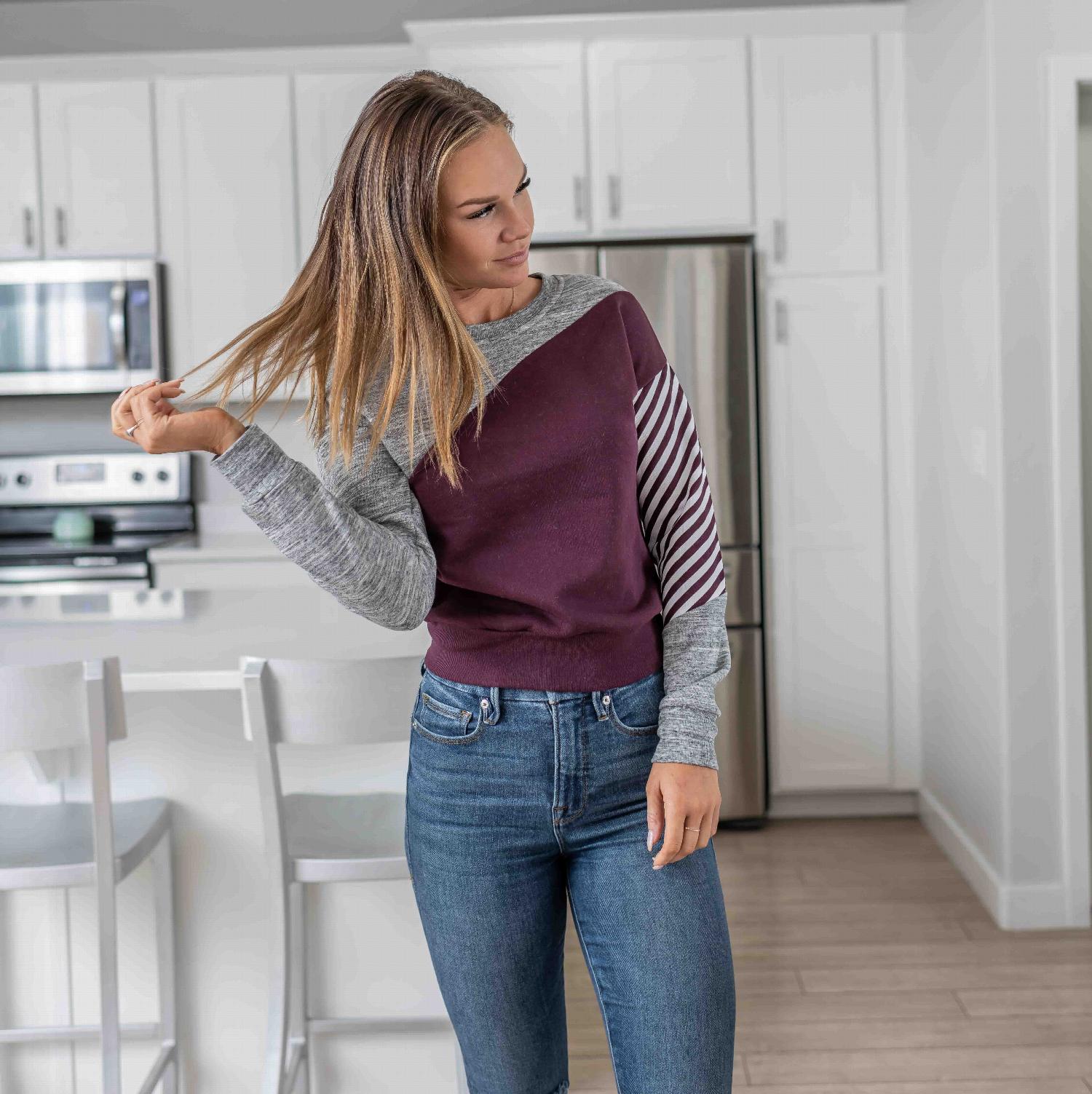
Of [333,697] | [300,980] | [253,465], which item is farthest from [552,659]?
[300,980]

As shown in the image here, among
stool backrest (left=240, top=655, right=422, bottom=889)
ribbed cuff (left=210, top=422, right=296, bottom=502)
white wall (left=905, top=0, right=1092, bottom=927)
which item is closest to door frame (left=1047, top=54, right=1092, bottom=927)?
white wall (left=905, top=0, right=1092, bottom=927)

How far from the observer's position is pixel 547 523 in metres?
0.94

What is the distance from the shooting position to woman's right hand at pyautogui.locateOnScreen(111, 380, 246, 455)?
2.71ft

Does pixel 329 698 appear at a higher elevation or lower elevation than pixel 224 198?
lower

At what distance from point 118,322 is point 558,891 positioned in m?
3.01

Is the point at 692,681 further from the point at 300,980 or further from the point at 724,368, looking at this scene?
the point at 724,368

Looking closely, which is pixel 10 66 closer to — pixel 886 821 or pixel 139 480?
pixel 139 480

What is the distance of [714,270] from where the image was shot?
10.6 ft

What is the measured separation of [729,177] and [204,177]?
62.8 inches

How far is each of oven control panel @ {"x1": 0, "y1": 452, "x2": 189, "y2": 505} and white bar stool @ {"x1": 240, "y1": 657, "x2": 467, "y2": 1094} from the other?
7.69 feet

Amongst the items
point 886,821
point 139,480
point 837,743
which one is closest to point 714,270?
point 837,743

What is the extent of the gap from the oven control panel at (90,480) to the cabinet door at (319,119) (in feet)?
2.94

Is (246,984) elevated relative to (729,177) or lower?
lower

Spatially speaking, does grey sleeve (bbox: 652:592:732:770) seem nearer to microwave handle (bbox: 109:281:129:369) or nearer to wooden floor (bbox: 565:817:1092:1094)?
wooden floor (bbox: 565:817:1092:1094)
